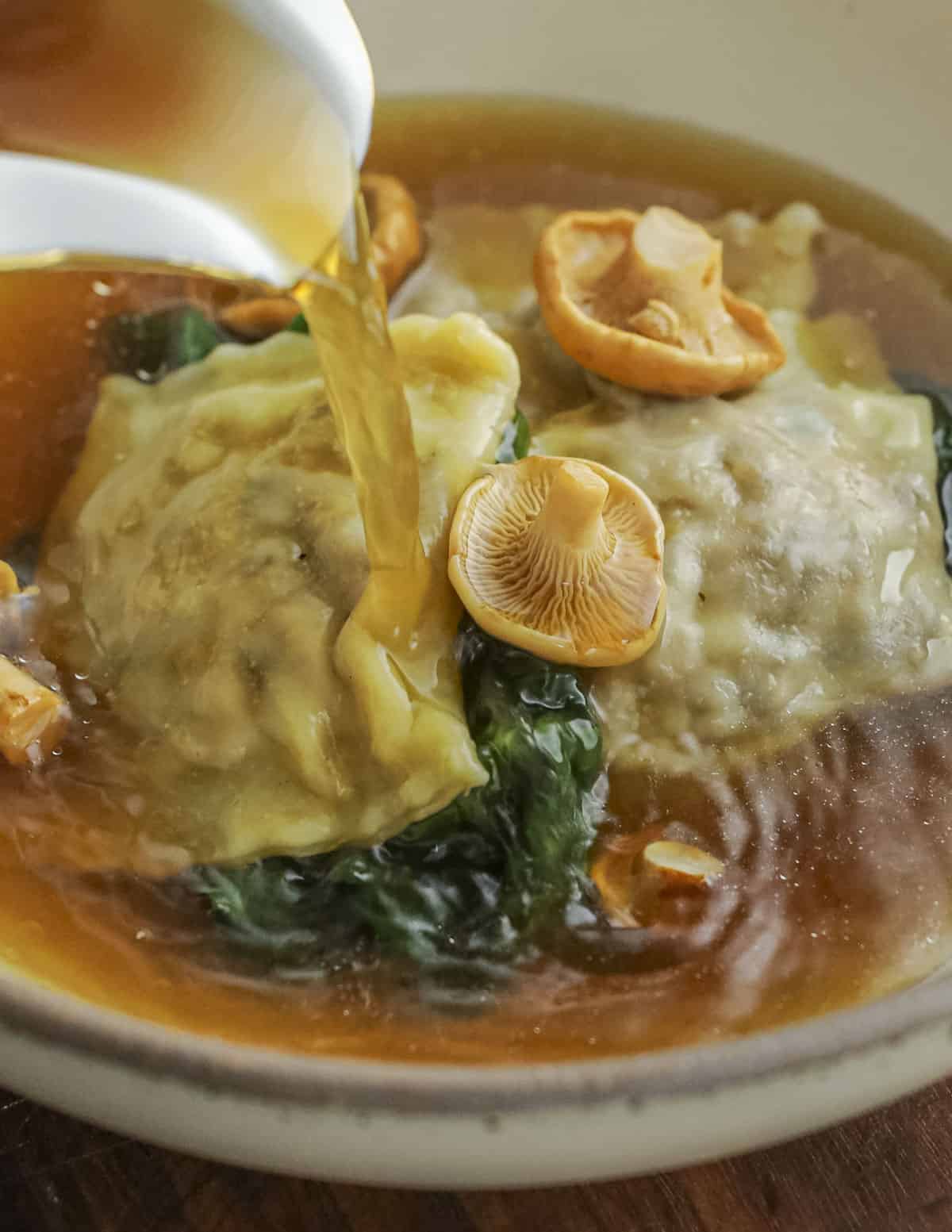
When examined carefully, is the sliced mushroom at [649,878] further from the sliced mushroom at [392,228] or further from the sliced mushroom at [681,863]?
the sliced mushroom at [392,228]

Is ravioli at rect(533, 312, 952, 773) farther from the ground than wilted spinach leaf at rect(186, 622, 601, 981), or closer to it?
farther from the ground

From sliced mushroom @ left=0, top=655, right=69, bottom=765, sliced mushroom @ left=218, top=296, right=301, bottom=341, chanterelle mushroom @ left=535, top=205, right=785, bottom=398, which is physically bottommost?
sliced mushroom @ left=0, top=655, right=69, bottom=765

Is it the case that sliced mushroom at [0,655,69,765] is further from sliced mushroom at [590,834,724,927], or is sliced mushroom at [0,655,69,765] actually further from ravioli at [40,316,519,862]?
sliced mushroom at [590,834,724,927]

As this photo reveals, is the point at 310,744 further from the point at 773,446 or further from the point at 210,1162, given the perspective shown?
the point at 773,446

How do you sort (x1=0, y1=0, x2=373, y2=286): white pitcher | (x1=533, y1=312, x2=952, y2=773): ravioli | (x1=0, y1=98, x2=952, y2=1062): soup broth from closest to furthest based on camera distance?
1. (x1=0, y1=0, x2=373, y2=286): white pitcher
2. (x1=0, y1=98, x2=952, y2=1062): soup broth
3. (x1=533, y1=312, x2=952, y2=773): ravioli

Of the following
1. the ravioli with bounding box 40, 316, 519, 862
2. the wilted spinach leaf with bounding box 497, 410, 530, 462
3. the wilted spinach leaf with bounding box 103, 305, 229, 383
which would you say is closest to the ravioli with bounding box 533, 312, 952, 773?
the wilted spinach leaf with bounding box 497, 410, 530, 462

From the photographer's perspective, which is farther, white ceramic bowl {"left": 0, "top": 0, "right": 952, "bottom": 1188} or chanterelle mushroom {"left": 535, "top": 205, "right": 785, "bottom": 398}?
chanterelle mushroom {"left": 535, "top": 205, "right": 785, "bottom": 398}

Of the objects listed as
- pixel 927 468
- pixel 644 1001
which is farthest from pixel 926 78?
pixel 644 1001
